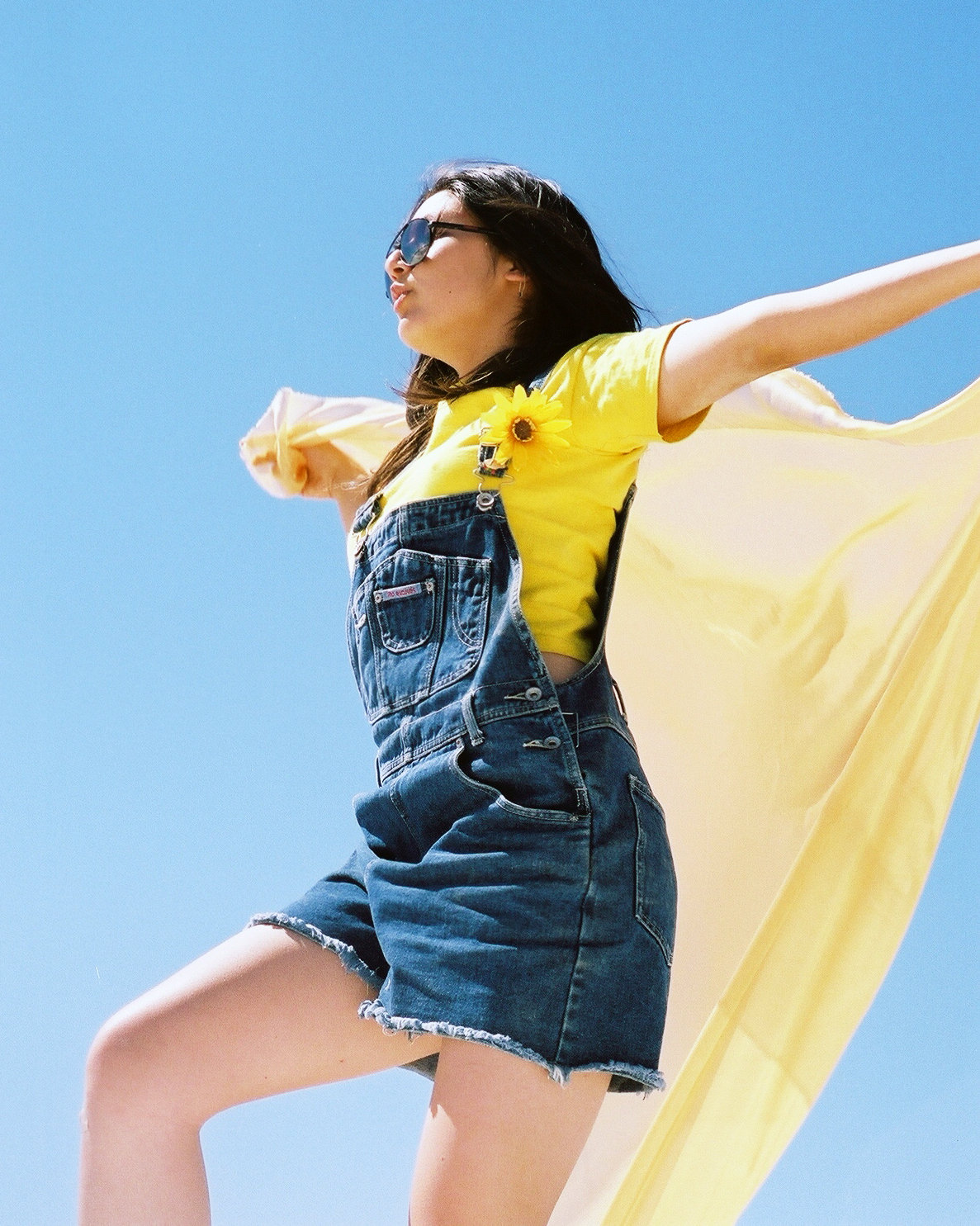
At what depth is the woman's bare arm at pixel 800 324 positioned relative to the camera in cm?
184

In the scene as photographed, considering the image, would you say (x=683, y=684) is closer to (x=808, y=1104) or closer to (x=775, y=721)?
(x=775, y=721)

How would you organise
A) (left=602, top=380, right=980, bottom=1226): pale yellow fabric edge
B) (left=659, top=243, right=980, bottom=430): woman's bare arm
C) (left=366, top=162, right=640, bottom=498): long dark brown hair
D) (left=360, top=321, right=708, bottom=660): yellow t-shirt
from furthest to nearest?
1. (left=602, top=380, right=980, bottom=1226): pale yellow fabric edge
2. (left=366, top=162, right=640, bottom=498): long dark brown hair
3. (left=360, top=321, right=708, bottom=660): yellow t-shirt
4. (left=659, top=243, right=980, bottom=430): woman's bare arm

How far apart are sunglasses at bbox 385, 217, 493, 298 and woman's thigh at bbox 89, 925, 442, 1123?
1.15m

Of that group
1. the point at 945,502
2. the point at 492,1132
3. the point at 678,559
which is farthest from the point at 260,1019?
the point at 945,502

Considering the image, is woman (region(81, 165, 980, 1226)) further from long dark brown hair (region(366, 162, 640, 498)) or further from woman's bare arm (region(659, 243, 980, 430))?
long dark brown hair (region(366, 162, 640, 498))

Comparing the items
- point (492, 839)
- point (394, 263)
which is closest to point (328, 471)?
point (394, 263)

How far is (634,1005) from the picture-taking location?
1.98 meters

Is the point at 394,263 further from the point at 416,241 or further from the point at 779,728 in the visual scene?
the point at 779,728

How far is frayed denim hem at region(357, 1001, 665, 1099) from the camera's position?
1.87 meters

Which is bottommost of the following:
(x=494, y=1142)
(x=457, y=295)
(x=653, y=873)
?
(x=494, y=1142)

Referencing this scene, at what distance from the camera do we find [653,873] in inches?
80.4

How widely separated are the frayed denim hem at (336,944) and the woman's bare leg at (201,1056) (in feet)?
0.06

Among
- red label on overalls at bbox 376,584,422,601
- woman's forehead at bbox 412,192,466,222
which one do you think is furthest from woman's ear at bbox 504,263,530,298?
red label on overalls at bbox 376,584,422,601

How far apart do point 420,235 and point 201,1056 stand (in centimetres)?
138
